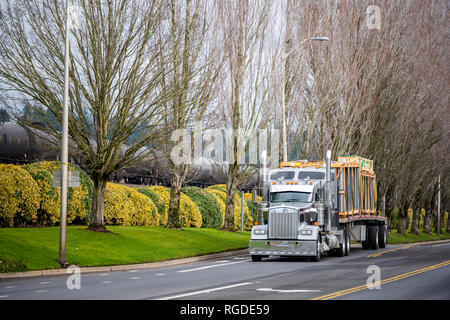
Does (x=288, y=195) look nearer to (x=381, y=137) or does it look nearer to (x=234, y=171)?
(x=234, y=171)

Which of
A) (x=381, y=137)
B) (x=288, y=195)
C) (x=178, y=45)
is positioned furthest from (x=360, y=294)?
(x=381, y=137)

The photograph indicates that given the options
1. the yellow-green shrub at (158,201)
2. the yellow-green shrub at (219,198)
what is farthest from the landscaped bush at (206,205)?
the yellow-green shrub at (158,201)

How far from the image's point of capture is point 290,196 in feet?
86.0

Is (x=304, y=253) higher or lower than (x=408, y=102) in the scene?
lower

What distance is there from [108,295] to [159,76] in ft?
45.2

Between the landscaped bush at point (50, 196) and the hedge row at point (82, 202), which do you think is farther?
the landscaped bush at point (50, 196)

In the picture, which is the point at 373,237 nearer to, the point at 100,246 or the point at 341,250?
the point at 341,250

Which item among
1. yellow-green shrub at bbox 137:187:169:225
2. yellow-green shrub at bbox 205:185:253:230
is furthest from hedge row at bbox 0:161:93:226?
yellow-green shrub at bbox 205:185:253:230

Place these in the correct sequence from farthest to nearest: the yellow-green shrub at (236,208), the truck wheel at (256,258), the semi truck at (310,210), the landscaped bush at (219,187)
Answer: the landscaped bush at (219,187)
the yellow-green shrub at (236,208)
the truck wheel at (256,258)
the semi truck at (310,210)

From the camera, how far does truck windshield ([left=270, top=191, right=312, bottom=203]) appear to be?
25984 mm

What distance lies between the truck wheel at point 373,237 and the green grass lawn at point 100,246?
23.0ft

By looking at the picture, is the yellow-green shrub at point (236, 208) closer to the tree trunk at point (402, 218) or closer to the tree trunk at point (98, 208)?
the tree trunk at point (402, 218)

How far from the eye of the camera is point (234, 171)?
37.9 m

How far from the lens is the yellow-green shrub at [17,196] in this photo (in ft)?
83.5
